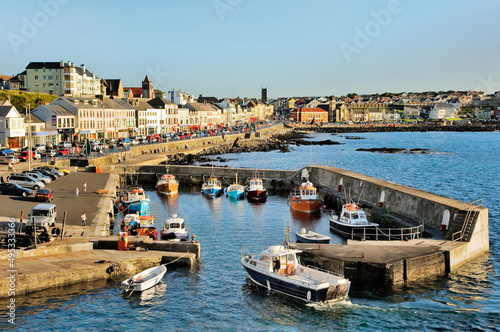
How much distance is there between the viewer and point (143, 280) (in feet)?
90.0

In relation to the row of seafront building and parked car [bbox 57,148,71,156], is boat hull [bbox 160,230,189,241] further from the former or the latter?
parked car [bbox 57,148,71,156]

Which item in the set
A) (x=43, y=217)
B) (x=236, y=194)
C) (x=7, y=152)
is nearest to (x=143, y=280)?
(x=43, y=217)

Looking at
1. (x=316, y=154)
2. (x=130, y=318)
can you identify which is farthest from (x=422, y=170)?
(x=130, y=318)

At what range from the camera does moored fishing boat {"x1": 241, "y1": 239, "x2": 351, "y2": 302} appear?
25.7m

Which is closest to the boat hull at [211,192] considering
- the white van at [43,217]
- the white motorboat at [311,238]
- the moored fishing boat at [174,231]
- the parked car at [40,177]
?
the parked car at [40,177]

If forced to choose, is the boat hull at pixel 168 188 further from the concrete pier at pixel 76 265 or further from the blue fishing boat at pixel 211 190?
the concrete pier at pixel 76 265

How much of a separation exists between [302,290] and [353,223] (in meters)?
15.9

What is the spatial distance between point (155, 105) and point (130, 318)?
369 ft

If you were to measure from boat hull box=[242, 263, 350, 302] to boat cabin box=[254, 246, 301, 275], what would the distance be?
459mm

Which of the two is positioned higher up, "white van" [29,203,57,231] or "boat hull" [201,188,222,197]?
"white van" [29,203,57,231]

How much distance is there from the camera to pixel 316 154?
128000 mm

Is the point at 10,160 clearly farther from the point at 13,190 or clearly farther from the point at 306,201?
the point at 306,201

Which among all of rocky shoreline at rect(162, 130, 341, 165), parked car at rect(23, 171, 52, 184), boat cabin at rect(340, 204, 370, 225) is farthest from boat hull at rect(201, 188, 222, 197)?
rocky shoreline at rect(162, 130, 341, 165)

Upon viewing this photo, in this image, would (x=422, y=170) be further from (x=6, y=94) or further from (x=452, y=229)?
(x=6, y=94)
